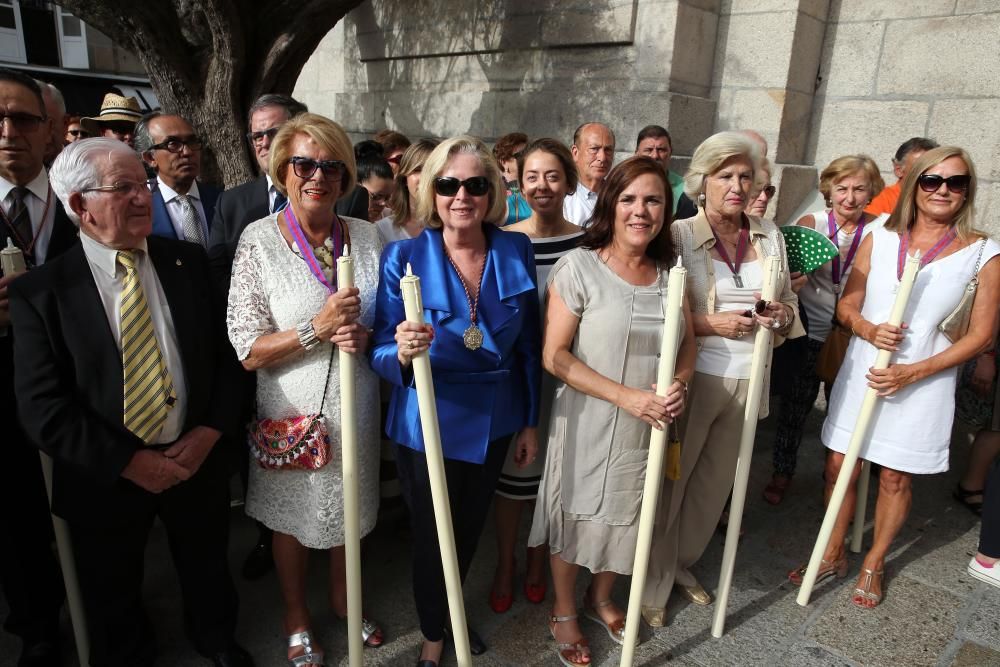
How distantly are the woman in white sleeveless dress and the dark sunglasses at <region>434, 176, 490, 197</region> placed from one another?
1.85 metres

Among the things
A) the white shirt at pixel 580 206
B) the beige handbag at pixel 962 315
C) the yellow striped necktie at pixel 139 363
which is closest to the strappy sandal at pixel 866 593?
the beige handbag at pixel 962 315

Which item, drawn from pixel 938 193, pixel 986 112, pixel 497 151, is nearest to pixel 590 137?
pixel 497 151

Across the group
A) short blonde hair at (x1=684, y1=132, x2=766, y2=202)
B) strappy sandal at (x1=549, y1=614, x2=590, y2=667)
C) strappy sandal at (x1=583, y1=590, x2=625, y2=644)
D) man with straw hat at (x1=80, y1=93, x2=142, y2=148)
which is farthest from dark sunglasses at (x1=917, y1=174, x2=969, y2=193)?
man with straw hat at (x1=80, y1=93, x2=142, y2=148)

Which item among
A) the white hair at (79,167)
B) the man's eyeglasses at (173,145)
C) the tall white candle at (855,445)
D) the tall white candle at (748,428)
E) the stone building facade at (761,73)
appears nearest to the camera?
the white hair at (79,167)

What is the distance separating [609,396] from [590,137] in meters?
2.53

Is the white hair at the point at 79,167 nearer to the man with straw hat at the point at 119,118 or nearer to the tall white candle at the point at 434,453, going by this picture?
the tall white candle at the point at 434,453

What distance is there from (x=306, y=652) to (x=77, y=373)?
1433mm

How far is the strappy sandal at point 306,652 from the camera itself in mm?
2637

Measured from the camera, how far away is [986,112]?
538cm

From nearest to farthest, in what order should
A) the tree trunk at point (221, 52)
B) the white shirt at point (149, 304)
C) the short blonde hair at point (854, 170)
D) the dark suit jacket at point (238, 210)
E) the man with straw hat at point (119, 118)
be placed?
the white shirt at point (149, 304) < the dark suit jacket at point (238, 210) < the short blonde hair at point (854, 170) < the man with straw hat at point (119, 118) < the tree trunk at point (221, 52)

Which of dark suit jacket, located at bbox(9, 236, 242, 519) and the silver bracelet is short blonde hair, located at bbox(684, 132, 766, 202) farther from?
dark suit jacket, located at bbox(9, 236, 242, 519)

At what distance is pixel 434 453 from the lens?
2100 millimetres

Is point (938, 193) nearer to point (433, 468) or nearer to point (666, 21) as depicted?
point (433, 468)

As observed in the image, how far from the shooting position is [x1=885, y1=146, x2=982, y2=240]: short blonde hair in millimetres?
2877
